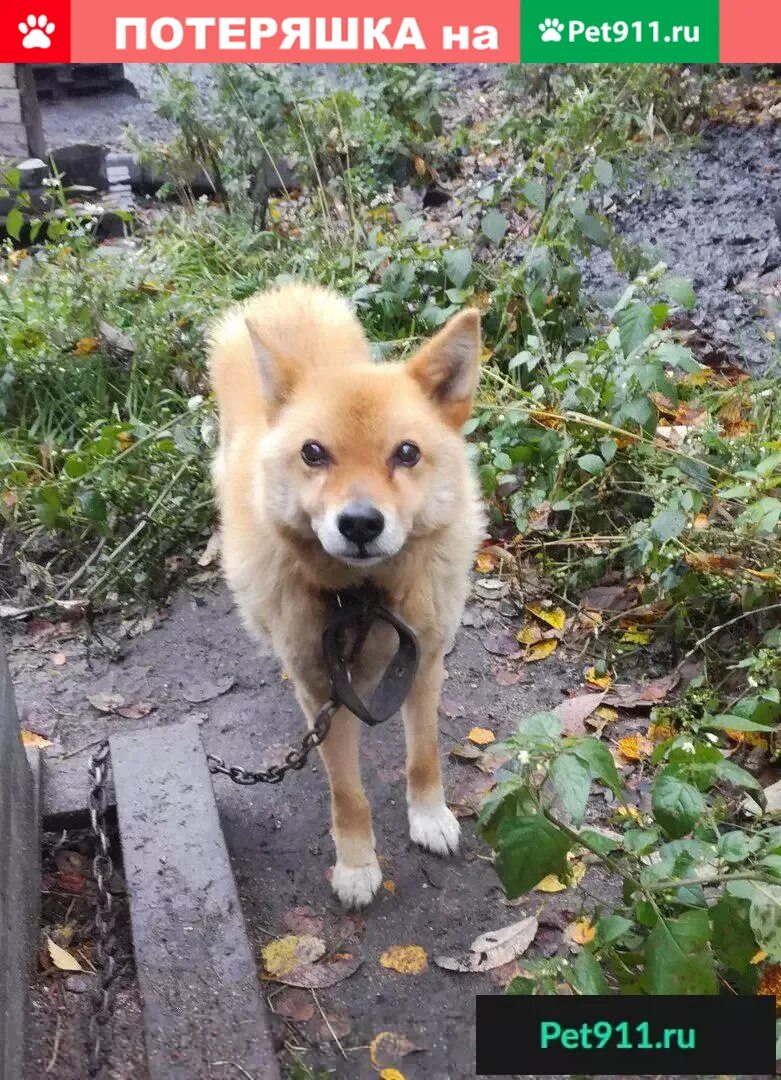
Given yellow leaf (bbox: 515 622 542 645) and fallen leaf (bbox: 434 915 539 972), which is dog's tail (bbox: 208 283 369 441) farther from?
fallen leaf (bbox: 434 915 539 972)

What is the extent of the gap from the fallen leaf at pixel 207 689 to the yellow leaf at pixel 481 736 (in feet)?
2.65

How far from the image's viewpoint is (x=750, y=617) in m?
2.65

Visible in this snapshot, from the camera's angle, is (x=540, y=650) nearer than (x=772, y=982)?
No

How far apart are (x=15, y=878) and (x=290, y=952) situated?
613 mm

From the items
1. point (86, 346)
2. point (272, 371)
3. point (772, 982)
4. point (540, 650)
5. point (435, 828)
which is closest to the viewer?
point (772, 982)

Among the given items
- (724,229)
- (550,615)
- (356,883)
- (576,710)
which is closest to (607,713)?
(576,710)

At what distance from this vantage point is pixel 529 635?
300cm

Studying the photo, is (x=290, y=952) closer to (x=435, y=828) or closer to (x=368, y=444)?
(x=435, y=828)

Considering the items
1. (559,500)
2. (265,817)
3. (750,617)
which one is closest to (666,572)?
(750,617)

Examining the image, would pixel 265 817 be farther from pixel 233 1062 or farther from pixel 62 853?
pixel 233 1062

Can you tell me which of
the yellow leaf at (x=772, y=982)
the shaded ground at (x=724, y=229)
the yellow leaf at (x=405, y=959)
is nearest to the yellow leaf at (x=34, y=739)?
the yellow leaf at (x=405, y=959)

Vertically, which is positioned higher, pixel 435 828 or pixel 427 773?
pixel 427 773

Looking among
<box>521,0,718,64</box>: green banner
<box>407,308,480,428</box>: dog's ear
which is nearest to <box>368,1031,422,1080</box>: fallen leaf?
<box>407,308,480,428</box>: dog's ear

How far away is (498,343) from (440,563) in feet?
5.86
